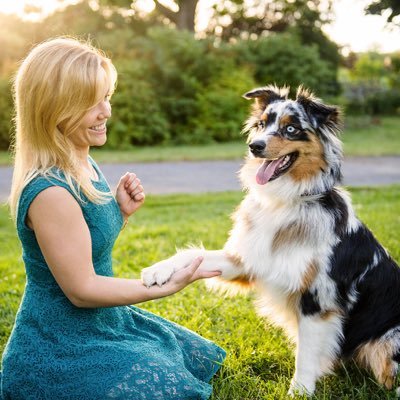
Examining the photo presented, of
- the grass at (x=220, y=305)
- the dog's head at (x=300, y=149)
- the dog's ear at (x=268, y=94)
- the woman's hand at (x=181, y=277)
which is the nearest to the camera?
the woman's hand at (x=181, y=277)

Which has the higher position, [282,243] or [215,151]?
[282,243]

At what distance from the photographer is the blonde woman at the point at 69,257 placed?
2.31 meters

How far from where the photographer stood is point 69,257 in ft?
7.52

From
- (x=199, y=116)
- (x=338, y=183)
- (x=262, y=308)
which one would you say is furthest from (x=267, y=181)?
(x=199, y=116)

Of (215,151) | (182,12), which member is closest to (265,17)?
(182,12)

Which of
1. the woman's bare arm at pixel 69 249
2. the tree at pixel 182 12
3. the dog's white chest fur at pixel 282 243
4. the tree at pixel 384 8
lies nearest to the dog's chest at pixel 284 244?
the dog's white chest fur at pixel 282 243

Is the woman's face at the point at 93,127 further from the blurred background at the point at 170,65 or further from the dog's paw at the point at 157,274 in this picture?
the blurred background at the point at 170,65

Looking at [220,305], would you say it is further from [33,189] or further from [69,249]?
[33,189]

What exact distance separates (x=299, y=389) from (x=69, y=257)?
166 cm

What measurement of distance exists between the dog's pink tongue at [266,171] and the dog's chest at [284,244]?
0.20 meters

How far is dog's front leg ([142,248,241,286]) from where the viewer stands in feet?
9.22

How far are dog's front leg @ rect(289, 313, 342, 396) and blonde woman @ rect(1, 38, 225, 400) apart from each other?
0.72 metres

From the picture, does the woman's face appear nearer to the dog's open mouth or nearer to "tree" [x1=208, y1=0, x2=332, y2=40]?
the dog's open mouth

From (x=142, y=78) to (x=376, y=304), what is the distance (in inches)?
619
